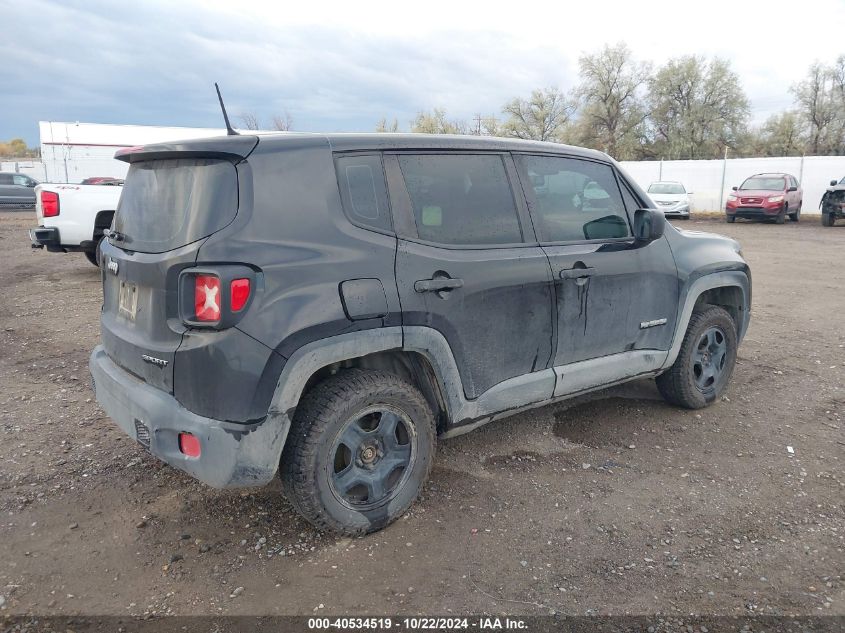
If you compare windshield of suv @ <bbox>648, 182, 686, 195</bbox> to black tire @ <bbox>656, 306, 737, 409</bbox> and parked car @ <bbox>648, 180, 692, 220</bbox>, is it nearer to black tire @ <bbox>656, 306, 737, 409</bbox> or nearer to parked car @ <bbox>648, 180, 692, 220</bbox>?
parked car @ <bbox>648, 180, 692, 220</bbox>

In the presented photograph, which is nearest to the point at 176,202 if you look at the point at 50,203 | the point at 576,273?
the point at 576,273

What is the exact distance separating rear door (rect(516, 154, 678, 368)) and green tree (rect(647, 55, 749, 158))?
4824cm

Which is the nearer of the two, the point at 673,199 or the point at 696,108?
the point at 673,199

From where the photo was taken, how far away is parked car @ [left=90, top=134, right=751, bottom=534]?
2.69 m

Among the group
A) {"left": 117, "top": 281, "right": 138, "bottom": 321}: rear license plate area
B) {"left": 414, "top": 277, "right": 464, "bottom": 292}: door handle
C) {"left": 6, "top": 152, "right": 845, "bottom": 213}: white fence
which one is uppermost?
{"left": 6, "top": 152, "right": 845, "bottom": 213}: white fence

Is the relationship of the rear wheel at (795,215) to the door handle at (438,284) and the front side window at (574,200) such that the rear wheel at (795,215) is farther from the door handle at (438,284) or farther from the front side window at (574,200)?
the door handle at (438,284)

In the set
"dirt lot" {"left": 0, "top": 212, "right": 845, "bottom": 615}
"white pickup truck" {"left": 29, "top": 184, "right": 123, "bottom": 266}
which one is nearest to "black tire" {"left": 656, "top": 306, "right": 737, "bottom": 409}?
"dirt lot" {"left": 0, "top": 212, "right": 845, "bottom": 615}

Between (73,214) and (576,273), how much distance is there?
8.58 meters

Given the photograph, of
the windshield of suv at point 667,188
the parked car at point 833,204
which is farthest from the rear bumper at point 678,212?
the parked car at point 833,204

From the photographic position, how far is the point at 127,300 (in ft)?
10.1

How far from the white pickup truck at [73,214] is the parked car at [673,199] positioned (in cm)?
1904

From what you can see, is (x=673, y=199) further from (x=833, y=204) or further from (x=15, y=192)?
(x=15, y=192)

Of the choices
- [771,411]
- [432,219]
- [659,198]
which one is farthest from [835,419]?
[659,198]

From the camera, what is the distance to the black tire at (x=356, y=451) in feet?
9.43
